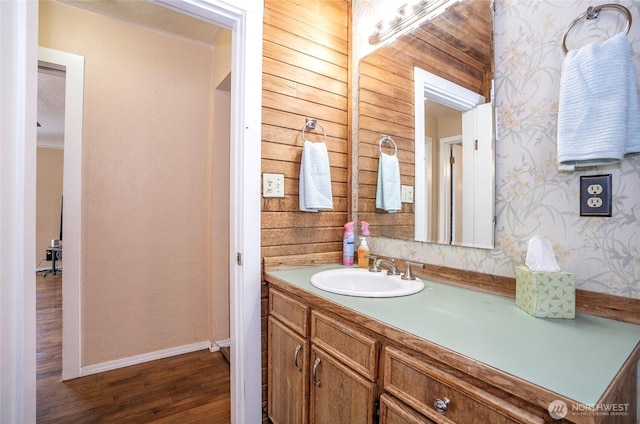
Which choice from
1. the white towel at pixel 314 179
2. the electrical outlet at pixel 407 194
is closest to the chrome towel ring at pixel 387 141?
the electrical outlet at pixel 407 194

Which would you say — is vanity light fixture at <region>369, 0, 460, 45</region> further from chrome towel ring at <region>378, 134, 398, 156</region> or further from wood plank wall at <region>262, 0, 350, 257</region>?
chrome towel ring at <region>378, 134, 398, 156</region>

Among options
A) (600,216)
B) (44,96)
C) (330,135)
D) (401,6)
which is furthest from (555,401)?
(44,96)

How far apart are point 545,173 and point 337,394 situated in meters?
1.00

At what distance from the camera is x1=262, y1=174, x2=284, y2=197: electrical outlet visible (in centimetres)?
148

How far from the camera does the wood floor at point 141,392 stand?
1.67 meters

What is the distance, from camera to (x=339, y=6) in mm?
1739

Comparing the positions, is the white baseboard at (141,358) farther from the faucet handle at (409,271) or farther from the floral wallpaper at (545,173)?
the floral wallpaper at (545,173)

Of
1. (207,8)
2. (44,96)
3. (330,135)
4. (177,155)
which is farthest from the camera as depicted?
(44,96)

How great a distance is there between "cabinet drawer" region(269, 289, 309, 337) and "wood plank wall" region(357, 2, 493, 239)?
621 millimetres

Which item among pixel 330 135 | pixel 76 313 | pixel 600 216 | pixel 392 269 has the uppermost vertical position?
pixel 330 135

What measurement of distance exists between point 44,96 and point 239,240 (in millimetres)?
3790

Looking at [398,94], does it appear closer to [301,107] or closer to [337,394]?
[301,107]

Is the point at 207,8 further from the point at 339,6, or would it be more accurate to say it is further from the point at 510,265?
the point at 510,265

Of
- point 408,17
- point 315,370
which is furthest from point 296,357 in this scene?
point 408,17
